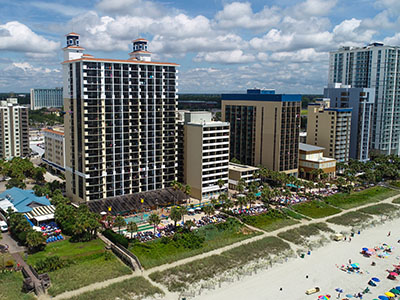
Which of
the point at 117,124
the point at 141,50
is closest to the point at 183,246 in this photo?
the point at 117,124

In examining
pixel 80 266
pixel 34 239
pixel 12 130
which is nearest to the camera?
pixel 80 266

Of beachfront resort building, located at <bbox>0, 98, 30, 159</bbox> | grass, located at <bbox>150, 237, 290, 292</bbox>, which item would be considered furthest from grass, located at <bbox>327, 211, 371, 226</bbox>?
beachfront resort building, located at <bbox>0, 98, 30, 159</bbox>

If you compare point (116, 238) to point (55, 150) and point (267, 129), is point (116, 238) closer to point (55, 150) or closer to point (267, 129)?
point (267, 129)

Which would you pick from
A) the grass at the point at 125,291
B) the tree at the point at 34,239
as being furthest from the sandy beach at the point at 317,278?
the tree at the point at 34,239

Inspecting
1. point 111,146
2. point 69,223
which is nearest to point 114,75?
point 111,146

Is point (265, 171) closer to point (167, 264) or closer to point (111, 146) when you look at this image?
point (111, 146)

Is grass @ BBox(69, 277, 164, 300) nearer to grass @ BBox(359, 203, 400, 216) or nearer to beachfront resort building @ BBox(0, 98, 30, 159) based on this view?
grass @ BBox(359, 203, 400, 216)
